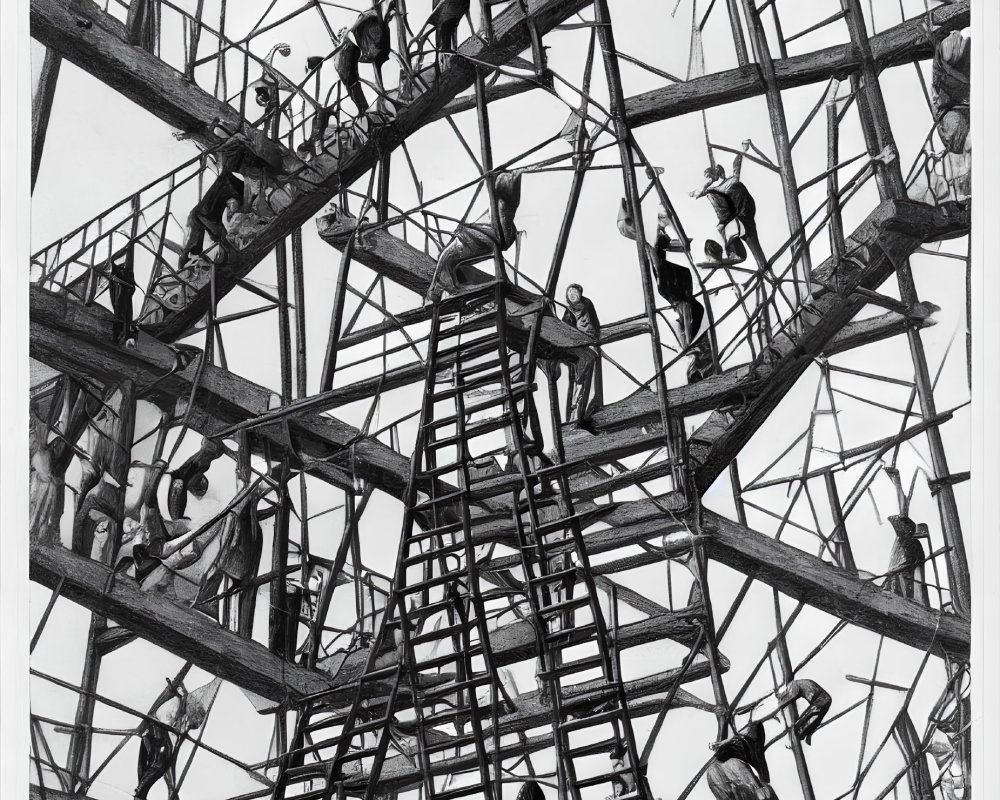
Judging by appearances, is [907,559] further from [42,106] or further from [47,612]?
[42,106]

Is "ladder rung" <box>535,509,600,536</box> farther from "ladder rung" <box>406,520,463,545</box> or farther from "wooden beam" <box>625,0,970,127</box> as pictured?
"wooden beam" <box>625,0,970,127</box>

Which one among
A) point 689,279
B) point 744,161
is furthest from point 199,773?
point 744,161

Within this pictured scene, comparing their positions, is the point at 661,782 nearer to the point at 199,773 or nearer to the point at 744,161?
the point at 199,773

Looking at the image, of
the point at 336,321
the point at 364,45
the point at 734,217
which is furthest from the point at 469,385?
the point at 364,45

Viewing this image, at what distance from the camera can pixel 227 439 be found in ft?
26.7

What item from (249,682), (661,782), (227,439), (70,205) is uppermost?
(70,205)

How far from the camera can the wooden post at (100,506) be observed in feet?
24.6

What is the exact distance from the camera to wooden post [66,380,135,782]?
24.6 feet

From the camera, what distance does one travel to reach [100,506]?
7.83m

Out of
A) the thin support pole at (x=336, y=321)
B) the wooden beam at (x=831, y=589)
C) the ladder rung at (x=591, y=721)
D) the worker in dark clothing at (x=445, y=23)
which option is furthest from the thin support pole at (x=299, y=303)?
the ladder rung at (x=591, y=721)

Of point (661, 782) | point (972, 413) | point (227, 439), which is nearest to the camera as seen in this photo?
point (972, 413)

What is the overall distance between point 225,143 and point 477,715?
310 cm

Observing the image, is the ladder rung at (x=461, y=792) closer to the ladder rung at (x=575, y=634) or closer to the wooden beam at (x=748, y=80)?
the ladder rung at (x=575, y=634)

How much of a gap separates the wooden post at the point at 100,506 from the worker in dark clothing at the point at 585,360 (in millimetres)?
2031
